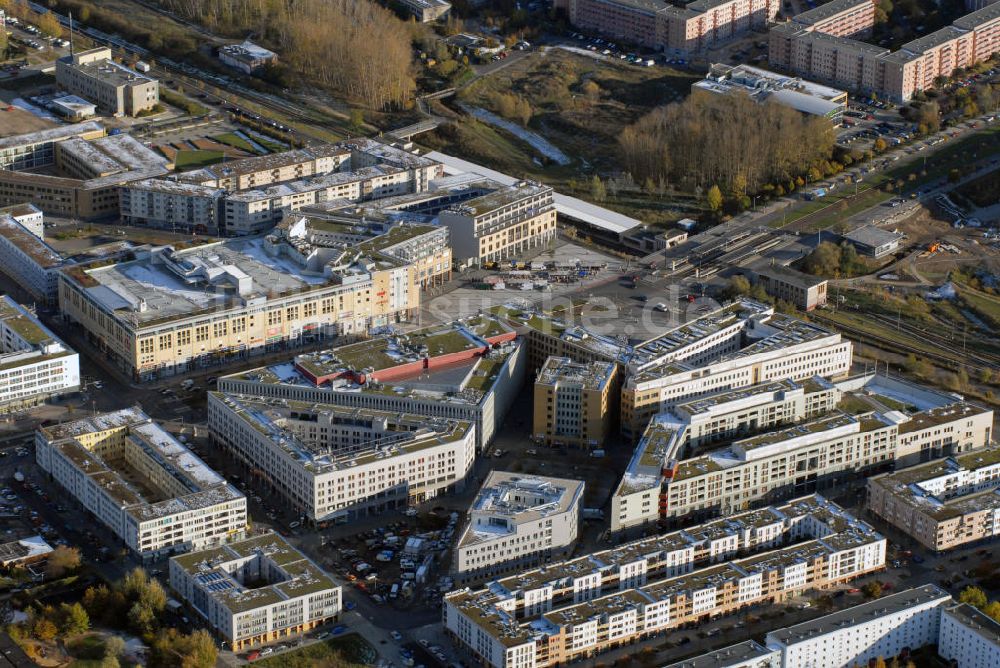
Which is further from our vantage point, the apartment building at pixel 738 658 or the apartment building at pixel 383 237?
the apartment building at pixel 383 237

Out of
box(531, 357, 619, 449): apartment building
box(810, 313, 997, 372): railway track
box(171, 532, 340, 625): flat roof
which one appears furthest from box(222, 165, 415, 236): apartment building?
box(171, 532, 340, 625): flat roof

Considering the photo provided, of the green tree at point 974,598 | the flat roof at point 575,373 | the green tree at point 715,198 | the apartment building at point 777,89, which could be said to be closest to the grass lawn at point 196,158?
the green tree at point 715,198

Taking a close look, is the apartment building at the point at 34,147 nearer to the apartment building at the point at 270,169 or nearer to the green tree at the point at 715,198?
the apartment building at the point at 270,169

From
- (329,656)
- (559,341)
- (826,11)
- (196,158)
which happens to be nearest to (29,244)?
(196,158)

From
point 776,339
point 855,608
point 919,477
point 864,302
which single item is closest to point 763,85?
point 864,302

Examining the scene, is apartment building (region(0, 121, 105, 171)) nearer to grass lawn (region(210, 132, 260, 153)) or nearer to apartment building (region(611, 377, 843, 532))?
grass lawn (region(210, 132, 260, 153))

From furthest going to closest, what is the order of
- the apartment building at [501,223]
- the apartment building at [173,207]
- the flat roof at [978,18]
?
the flat roof at [978,18] → the apartment building at [173,207] → the apartment building at [501,223]
